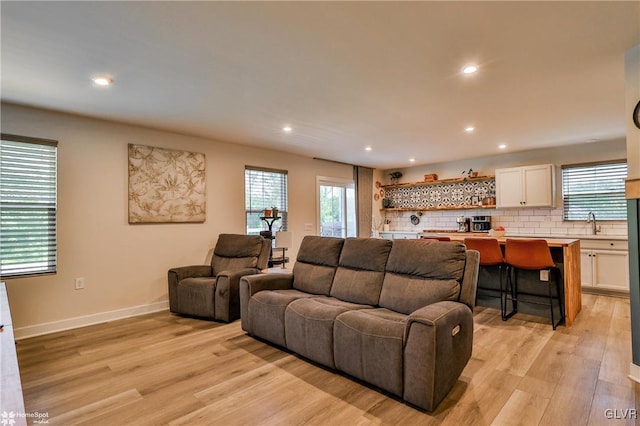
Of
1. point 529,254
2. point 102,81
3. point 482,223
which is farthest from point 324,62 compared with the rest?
point 482,223

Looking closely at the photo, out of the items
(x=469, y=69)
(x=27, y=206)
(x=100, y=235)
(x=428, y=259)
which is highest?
(x=469, y=69)

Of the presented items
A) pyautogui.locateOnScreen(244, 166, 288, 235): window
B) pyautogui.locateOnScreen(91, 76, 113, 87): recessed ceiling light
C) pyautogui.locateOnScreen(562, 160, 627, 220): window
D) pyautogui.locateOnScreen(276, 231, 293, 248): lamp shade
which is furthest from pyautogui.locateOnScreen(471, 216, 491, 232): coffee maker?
pyautogui.locateOnScreen(91, 76, 113, 87): recessed ceiling light

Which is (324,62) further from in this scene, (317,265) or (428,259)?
(317,265)

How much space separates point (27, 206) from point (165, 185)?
55.9 inches

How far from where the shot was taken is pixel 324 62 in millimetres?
2492

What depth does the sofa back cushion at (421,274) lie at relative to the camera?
2.51 m

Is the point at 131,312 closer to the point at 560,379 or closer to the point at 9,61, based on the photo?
the point at 9,61

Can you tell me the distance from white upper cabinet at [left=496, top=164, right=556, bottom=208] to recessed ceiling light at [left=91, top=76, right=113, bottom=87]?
6.05 meters

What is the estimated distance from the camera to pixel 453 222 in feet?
22.9

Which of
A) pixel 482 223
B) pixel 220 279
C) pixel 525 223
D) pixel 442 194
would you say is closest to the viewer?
pixel 220 279

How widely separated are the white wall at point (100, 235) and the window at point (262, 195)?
1.76 feet

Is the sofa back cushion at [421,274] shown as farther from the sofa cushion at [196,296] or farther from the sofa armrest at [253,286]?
the sofa cushion at [196,296]

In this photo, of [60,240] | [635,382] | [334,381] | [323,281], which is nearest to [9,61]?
[60,240]

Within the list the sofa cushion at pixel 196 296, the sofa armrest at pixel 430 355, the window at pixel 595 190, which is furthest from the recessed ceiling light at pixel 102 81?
the window at pixel 595 190
